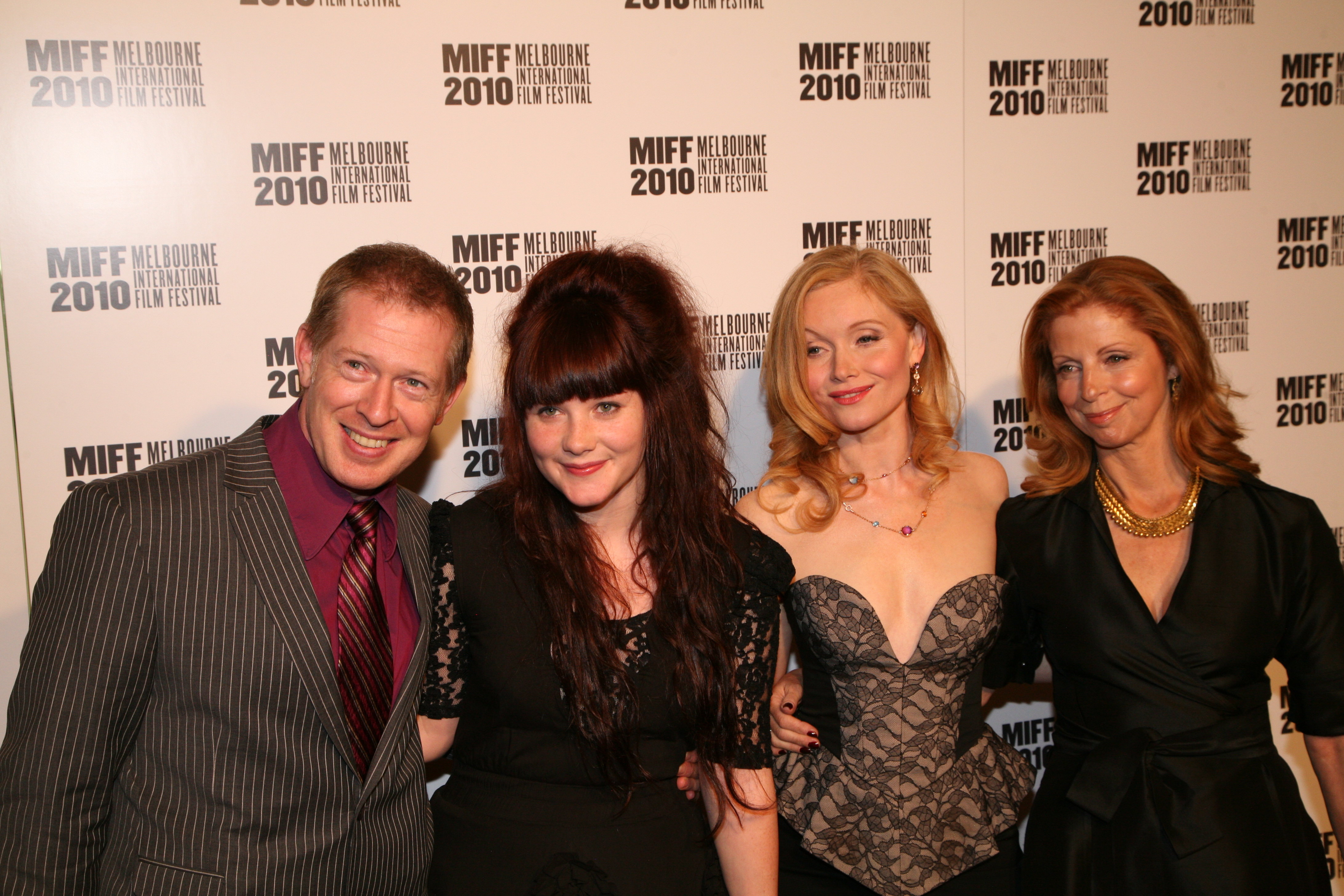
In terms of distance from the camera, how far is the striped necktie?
154cm

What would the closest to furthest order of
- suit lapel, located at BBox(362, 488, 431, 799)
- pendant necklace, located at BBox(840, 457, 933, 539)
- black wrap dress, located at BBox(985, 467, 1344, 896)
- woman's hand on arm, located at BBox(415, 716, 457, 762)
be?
suit lapel, located at BBox(362, 488, 431, 799)
woman's hand on arm, located at BBox(415, 716, 457, 762)
black wrap dress, located at BBox(985, 467, 1344, 896)
pendant necklace, located at BBox(840, 457, 933, 539)

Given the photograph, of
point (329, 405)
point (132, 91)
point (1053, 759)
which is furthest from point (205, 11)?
point (1053, 759)

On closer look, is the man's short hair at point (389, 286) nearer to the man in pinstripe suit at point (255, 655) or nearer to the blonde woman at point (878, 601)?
the man in pinstripe suit at point (255, 655)

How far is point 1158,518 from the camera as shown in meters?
2.10

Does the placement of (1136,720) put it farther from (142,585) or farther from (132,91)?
(132,91)

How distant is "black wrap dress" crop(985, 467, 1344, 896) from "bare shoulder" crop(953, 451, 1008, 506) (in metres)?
0.28

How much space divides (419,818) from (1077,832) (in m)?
1.47

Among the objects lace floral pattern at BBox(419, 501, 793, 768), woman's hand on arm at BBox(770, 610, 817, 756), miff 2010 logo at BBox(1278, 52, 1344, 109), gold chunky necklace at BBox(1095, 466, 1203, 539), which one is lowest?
woman's hand on arm at BBox(770, 610, 817, 756)

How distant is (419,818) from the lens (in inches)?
66.0

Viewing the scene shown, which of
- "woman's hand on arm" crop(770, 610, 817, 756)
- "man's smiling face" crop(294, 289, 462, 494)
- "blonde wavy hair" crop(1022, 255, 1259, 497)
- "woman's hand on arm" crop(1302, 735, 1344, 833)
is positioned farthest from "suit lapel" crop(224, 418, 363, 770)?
"woman's hand on arm" crop(1302, 735, 1344, 833)

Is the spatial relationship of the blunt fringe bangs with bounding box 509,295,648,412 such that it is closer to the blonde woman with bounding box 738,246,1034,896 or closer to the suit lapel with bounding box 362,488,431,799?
the suit lapel with bounding box 362,488,431,799

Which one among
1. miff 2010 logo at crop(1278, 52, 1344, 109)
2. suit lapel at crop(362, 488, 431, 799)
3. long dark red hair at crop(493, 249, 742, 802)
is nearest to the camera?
suit lapel at crop(362, 488, 431, 799)

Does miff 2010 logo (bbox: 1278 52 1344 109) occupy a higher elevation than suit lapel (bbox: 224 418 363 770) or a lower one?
higher

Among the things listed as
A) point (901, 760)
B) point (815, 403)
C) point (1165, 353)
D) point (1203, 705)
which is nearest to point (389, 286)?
point (815, 403)
